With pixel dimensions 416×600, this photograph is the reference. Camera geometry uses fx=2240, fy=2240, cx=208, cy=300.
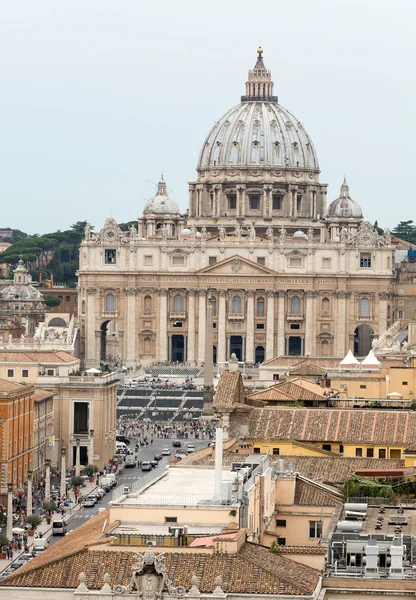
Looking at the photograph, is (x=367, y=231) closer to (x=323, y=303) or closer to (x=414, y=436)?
(x=323, y=303)

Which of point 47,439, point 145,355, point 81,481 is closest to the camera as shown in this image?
point 81,481

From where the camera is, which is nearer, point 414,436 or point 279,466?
point 279,466

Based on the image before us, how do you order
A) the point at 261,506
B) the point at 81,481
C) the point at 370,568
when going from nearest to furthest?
the point at 370,568 → the point at 261,506 → the point at 81,481

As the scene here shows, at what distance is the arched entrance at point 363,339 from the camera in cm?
18374

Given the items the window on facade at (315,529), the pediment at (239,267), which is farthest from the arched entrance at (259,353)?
the window on facade at (315,529)

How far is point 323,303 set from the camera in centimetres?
18450

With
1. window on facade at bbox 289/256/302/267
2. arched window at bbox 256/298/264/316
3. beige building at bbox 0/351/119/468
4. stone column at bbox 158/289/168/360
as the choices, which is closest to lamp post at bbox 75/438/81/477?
beige building at bbox 0/351/119/468

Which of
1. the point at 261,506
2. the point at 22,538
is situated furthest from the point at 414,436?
the point at 22,538

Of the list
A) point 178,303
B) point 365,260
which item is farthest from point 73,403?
point 365,260

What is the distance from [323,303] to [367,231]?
299 inches

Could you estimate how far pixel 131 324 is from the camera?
185 m

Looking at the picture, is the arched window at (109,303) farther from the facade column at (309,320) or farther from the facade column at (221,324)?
the facade column at (309,320)

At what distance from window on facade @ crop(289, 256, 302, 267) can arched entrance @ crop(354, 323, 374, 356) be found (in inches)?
284

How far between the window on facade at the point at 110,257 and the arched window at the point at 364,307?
2098 centimetres
